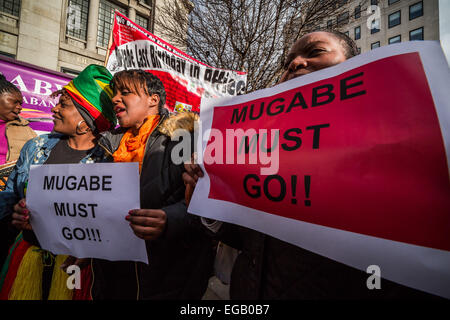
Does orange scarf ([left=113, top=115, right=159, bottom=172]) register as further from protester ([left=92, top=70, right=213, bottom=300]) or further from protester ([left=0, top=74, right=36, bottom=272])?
protester ([left=0, top=74, right=36, bottom=272])

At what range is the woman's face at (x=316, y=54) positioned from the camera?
1092 mm

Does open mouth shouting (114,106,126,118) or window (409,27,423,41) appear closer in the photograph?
open mouth shouting (114,106,126,118)

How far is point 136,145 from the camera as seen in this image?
4.66ft

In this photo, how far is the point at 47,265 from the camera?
152 cm

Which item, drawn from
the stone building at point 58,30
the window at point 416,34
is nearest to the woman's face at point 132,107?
the stone building at point 58,30

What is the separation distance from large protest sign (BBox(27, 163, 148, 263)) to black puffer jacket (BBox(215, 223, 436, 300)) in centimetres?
51

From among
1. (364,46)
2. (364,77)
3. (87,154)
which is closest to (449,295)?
(364,77)

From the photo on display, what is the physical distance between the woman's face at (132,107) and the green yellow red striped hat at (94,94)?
1.01 feet

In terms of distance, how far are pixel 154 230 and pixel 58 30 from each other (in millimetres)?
14077

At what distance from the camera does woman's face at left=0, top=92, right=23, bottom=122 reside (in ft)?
7.59

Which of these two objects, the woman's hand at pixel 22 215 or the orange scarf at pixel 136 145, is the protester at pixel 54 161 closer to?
the woman's hand at pixel 22 215

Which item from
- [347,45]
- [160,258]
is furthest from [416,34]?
[160,258]

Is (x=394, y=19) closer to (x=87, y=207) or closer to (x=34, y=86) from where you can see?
(x=34, y=86)

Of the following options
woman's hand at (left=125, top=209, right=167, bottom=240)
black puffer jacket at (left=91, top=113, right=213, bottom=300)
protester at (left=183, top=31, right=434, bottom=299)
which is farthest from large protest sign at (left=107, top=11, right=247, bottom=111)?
protester at (left=183, top=31, right=434, bottom=299)
